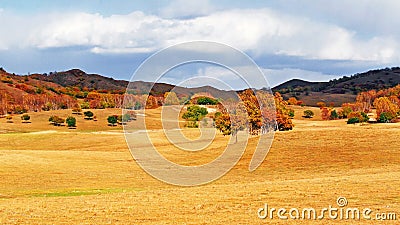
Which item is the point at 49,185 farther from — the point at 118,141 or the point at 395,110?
the point at 395,110

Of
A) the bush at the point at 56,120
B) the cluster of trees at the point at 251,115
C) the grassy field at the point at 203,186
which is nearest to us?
the grassy field at the point at 203,186

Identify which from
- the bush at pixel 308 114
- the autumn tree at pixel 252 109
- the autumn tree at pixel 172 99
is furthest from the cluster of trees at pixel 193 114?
the bush at pixel 308 114

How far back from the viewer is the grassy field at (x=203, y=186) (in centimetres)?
2655

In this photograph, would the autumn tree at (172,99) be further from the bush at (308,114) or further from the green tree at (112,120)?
the bush at (308,114)

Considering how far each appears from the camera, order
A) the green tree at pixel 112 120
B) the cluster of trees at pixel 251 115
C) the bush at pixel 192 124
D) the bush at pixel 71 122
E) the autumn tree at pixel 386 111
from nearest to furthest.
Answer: the cluster of trees at pixel 251 115 < the bush at pixel 192 124 < the autumn tree at pixel 386 111 < the bush at pixel 71 122 < the green tree at pixel 112 120

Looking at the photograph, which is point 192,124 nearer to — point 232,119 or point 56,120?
point 232,119

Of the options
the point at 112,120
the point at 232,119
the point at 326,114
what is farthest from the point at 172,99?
the point at 326,114

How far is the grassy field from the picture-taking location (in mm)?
26547

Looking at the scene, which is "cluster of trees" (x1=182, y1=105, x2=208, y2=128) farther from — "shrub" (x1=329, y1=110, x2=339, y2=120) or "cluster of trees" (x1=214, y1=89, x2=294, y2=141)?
"shrub" (x1=329, y1=110, x2=339, y2=120)

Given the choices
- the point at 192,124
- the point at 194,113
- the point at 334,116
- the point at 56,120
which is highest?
the point at 194,113

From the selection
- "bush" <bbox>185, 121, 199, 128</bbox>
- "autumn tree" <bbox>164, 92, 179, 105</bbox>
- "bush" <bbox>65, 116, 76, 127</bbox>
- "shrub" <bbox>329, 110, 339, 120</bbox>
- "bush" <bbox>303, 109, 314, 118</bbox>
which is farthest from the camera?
"bush" <bbox>303, 109, 314, 118</bbox>

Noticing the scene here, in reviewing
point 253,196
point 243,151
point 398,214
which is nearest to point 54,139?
point 243,151

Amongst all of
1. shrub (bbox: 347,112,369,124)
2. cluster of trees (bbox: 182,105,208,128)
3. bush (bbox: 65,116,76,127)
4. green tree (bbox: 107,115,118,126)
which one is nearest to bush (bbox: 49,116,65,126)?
bush (bbox: 65,116,76,127)

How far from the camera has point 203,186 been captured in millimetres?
43625
